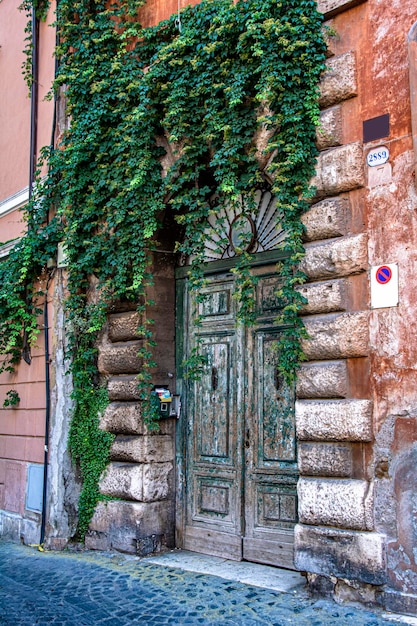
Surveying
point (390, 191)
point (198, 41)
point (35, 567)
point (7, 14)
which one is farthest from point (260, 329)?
point (7, 14)

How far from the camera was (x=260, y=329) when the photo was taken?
5.84 m

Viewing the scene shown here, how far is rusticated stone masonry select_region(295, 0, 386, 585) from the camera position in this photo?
4387 millimetres

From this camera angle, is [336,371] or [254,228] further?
[254,228]

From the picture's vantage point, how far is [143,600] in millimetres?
4754

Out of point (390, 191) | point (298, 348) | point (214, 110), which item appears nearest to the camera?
point (390, 191)

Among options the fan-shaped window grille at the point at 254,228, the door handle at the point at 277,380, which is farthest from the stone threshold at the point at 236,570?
the fan-shaped window grille at the point at 254,228

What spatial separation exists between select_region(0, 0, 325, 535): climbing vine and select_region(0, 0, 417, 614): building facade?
0.19m

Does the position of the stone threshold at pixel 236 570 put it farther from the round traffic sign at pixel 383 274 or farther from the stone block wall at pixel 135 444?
the round traffic sign at pixel 383 274

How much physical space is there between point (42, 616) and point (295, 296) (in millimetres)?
2977

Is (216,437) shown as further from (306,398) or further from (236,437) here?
(306,398)

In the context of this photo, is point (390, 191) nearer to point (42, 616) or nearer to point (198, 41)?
point (198, 41)

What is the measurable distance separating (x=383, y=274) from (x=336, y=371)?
77cm

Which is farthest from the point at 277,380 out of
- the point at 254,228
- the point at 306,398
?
the point at 254,228

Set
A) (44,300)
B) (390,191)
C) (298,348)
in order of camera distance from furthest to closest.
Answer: (44,300), (298,348), (390,191)
